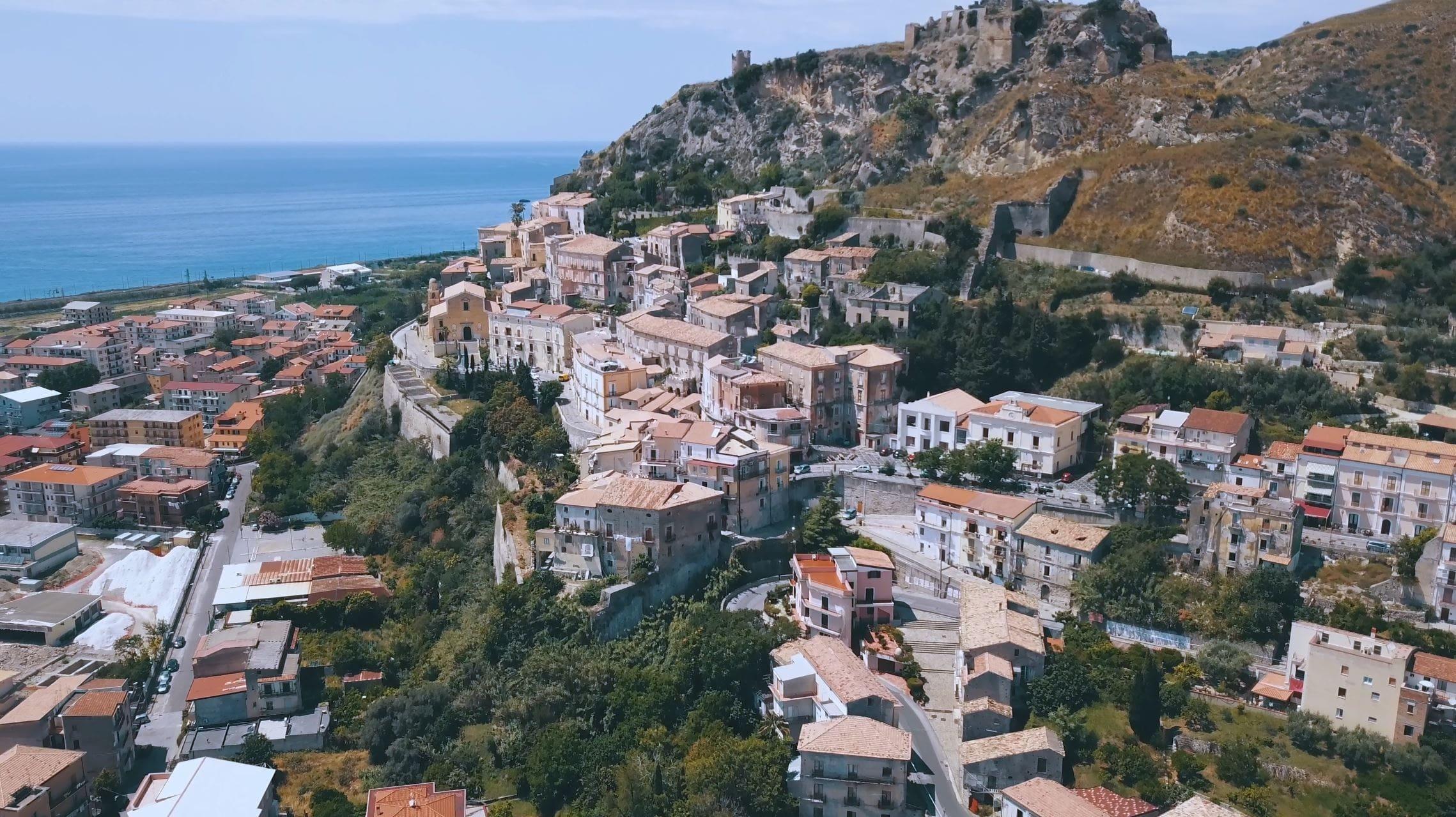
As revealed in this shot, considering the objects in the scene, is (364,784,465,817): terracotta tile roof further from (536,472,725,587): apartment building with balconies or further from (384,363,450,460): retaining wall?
(384,363,450,460): retaining wall

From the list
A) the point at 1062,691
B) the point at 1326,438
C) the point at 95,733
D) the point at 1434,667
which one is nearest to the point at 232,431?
the point at 95,733

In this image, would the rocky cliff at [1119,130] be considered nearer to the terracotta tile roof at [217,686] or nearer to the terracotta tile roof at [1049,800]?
the terracotta tile roof at [1049,800]

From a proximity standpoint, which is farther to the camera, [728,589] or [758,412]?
[758,412]

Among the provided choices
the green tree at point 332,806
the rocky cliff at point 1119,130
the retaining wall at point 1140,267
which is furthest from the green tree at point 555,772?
the rocky cliff at point 1119,130

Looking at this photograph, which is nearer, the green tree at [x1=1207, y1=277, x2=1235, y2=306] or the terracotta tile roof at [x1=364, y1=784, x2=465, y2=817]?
the terracotta tile roof at [x1=364, y1=784, x2=465, y2=817]

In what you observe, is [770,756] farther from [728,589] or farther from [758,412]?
[758,412]

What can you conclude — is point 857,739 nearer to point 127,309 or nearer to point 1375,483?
point 1375,483

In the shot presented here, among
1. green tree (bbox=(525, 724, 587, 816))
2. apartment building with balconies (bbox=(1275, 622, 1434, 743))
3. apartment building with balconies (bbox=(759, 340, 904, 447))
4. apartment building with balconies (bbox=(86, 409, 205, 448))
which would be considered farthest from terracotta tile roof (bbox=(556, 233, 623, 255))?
apartment building with balconies (bbox=(1275, 622, 1434, 743))

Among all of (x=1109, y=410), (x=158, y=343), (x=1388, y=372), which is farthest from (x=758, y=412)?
(x=158, y=343)
